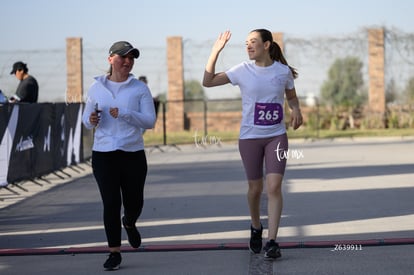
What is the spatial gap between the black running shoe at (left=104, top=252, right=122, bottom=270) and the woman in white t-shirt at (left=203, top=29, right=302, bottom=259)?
1.23 metres

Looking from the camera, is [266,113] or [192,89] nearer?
[266,113]

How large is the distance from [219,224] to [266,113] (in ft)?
8.46

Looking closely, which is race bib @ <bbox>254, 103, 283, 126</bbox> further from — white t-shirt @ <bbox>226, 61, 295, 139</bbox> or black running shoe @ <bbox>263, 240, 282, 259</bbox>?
black running shoe @ <bbox>263, 240, 282, 259</bbox>

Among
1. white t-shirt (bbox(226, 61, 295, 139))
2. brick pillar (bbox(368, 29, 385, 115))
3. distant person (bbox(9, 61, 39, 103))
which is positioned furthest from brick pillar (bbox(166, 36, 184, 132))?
white t-shirt (bbox(226, 61, 295, 139))

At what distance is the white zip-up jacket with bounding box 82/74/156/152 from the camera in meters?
8.15

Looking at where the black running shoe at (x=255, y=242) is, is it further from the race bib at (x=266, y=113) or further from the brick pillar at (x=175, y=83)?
the brick pillar at (x=175, y=83)

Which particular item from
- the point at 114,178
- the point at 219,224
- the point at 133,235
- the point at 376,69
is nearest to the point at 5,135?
the point at 219,224

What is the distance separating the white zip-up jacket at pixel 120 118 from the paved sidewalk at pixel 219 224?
99cm

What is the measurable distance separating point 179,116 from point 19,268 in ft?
87.0

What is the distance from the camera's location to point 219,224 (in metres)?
10.8

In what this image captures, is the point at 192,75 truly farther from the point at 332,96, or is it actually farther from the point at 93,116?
the point at 93,116

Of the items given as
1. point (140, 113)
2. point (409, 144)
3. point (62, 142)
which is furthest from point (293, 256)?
point (409, 144)

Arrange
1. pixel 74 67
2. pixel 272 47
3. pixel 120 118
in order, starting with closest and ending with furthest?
pixel 120 118, pixel 272 47, pixel 74 67

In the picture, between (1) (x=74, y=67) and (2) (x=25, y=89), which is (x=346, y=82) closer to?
(1) (x=74, y=67)
